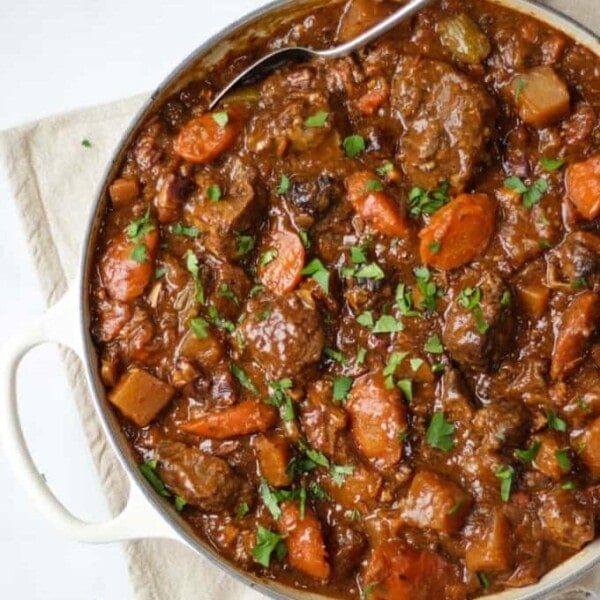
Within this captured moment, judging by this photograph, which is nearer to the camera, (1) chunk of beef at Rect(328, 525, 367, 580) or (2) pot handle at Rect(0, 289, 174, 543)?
(2) pot handle at Rect(0, 289, 174, 543)

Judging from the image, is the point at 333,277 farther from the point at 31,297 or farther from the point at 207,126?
the point at 31,297

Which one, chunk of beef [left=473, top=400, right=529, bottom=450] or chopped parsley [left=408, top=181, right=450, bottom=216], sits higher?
chopped parsley [left=408, top=181, right=450, bottom=216]

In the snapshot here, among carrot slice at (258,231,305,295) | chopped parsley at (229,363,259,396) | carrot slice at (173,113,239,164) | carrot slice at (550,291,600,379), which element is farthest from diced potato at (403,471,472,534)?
carrot slice at (173,113,239,164)

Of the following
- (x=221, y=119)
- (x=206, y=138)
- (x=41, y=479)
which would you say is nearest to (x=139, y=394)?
(x=41, y=479)

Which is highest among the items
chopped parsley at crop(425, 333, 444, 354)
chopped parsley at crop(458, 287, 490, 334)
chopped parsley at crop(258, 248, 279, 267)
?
chopped parsley at crop(258, 248, 279, 267)

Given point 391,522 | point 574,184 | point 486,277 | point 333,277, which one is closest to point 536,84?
point 574,184

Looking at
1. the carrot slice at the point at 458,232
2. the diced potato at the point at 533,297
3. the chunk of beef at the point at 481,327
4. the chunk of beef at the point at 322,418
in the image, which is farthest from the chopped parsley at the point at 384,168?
the chunk of beef at the point at 322,418

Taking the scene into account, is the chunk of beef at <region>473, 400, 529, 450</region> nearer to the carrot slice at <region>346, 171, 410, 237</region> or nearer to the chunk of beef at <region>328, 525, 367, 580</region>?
the chunk of beef at <region>328, 525, 367, 580</region>
